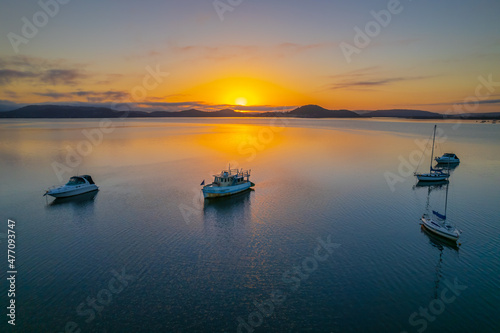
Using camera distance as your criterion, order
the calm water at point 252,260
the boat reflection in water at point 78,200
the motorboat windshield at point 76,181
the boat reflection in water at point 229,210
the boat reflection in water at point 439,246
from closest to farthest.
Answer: the calm water at point 252,260, the boat reflection in water at point 439,246, the boat reflection in water at point 229,210, the boat reflection in water at point 78,200, the motorboat windshield at point 76,181

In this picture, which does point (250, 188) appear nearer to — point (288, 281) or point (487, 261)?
point (288, 281)

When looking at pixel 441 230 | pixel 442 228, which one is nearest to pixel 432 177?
pixel 442 228

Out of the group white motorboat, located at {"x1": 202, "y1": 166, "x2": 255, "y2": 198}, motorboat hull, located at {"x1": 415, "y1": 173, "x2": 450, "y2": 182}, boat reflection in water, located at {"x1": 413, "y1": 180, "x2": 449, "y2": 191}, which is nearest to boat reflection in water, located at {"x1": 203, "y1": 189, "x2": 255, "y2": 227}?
white motorboat, located at {"x1": 202, "y1": 166, "x2": 255, "y2": 198}

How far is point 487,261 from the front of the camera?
947 inches

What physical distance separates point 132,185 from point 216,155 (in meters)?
36.7

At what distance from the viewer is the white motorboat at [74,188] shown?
39.8m

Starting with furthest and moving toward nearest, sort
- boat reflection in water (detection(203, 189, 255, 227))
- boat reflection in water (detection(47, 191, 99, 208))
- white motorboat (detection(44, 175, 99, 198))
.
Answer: white motorboat (detection(44, 175, 99, 198))
boat reflection in water (detection(47, 191, 99, 208))
boat reflection in water (detection(203, 189, 255, 227))

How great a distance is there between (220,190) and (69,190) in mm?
22322

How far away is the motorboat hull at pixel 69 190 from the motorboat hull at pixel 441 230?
46306mm

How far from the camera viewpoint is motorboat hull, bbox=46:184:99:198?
3969 centimetres

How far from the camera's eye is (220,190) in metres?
42.6

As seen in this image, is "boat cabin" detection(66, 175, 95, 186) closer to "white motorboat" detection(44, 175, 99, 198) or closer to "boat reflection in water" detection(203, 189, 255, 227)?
"white motorboat" detection(44, 175, 99, 198)

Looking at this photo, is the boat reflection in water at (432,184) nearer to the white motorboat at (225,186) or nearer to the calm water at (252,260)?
the calm water at (252,260)

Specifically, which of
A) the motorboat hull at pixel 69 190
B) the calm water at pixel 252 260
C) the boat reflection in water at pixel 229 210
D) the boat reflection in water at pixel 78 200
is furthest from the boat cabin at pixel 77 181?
the boat reflection in water at pixel 229 210
